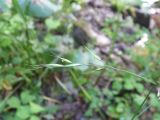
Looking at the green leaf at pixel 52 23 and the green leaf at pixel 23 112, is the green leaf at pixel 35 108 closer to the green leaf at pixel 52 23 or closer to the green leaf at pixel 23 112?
the green leaf at pixel 23 112

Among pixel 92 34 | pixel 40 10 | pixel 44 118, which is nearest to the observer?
pixel 44 118

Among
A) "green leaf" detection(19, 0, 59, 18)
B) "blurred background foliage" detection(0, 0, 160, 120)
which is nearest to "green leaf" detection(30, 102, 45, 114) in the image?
"blurred background foliage" detection(0, 0, 160, 120)

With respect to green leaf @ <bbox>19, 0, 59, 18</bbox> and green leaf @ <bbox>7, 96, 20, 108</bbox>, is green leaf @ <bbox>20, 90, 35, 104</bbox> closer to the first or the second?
green leaf @ <bbox>7, 96, 20, 108</bbox>

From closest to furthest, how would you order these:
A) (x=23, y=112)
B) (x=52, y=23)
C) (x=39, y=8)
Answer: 1. (x=23, y=112)
2. (x=39, y=8)
3. (x=52, y=23)

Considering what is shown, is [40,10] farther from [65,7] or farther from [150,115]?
[150,115]

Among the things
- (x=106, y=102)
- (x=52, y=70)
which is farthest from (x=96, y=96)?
(x=52, y=70)

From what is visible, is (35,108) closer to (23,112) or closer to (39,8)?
(23,112)

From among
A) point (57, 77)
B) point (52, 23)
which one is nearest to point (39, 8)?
point (52, 23)

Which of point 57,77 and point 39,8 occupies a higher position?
point 39,8
